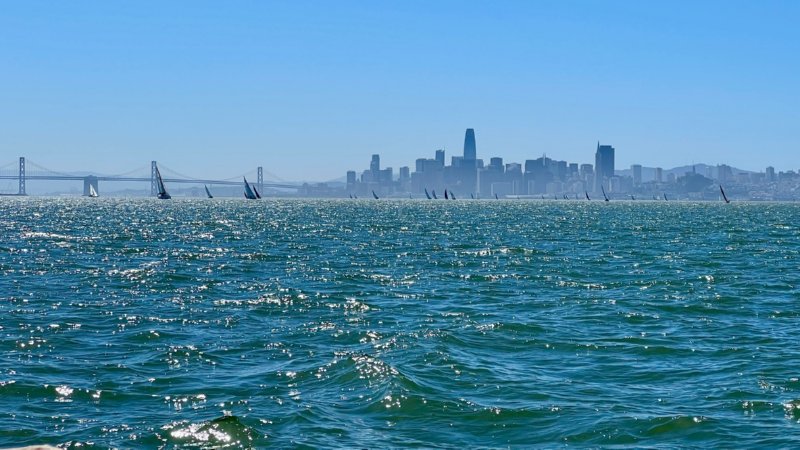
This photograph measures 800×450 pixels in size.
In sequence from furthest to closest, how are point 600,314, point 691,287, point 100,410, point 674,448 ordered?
point 691,287 → point 600,314 → point 100,410 → point 674,448

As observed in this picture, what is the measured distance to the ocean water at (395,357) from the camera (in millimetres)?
14242

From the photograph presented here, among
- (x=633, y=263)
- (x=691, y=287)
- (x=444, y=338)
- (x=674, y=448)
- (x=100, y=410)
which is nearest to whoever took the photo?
(x=674, y=448)

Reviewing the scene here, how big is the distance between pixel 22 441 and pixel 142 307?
13.5m

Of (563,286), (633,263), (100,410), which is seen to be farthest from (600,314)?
(633,263)

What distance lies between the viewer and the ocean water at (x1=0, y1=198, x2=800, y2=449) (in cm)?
1424

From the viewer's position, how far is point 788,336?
2217 centimetres

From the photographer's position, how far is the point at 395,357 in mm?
19422

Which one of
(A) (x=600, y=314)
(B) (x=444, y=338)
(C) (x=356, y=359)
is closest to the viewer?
(C) (x=356, y=359)

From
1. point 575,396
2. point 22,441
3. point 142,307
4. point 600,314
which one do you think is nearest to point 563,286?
point 600,314

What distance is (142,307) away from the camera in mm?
26781

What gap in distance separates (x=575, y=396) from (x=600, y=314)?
33.0 ft

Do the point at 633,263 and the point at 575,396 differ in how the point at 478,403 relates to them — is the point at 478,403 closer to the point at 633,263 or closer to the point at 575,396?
the point at 575,396

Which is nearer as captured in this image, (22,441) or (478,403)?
(22,441)

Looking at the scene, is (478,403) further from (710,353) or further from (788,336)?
(788,336)
